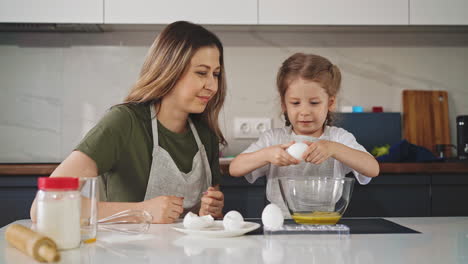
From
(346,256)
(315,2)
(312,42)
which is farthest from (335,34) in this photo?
(346,256)

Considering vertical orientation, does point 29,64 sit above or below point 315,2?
below

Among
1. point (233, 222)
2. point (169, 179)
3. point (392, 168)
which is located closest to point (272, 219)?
point (233, 222)

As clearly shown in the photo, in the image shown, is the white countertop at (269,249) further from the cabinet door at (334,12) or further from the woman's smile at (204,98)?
the cabinet door at (334,12)

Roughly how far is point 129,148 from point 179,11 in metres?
1.10

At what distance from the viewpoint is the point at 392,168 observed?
6.66ft

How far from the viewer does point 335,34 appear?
259 centimetres

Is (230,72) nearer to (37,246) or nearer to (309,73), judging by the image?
(309,73)

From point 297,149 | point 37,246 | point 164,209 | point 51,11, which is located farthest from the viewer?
point 51,11

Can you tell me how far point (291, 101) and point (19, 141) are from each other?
1681mm

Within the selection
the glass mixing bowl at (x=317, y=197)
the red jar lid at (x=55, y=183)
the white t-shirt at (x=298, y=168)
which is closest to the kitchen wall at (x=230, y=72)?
the white t-shirt at (x=298, y=168)

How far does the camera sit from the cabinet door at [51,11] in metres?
2.22

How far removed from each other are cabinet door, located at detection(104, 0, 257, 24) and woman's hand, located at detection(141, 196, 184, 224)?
4.41 feet

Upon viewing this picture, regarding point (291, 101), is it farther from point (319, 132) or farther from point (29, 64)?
point (29, 64)

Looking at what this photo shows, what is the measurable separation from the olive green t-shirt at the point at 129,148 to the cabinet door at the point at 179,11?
3.01 feet
